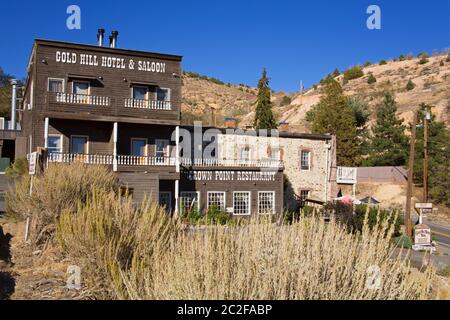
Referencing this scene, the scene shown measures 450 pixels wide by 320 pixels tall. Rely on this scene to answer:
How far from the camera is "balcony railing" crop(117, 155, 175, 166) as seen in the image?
24.3 m

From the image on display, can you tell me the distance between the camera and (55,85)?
78.1 ft

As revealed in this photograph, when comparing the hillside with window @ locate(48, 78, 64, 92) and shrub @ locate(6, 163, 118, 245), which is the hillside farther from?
shrub @ locate(6, 163, 118, 245)

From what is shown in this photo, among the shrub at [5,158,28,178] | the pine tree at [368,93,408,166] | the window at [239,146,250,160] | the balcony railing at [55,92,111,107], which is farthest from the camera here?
the pine tree at [368,93,408,166]

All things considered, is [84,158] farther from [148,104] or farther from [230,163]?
[230,163]

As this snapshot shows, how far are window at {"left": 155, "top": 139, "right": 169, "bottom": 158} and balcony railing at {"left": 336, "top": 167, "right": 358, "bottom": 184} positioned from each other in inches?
498

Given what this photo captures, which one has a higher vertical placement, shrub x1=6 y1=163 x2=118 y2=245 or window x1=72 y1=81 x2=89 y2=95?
window x1=72 y1=81 x2=89 y2=95

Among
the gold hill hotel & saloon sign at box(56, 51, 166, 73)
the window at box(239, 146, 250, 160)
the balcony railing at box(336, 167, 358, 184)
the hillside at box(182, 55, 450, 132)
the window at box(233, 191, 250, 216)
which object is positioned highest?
the hillside at box(182, 55, 450, 132)

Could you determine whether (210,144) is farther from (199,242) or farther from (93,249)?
(199,242)

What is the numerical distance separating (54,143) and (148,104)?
5237 millimetres

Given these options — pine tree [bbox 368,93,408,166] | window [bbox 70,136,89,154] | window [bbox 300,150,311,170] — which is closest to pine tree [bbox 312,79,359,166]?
pine tree [bbox 368,93,408,166]

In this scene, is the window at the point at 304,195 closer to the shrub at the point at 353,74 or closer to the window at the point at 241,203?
the window at the point at 241,203

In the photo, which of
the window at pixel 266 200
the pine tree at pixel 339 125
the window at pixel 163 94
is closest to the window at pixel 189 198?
the window at pixel 266 200

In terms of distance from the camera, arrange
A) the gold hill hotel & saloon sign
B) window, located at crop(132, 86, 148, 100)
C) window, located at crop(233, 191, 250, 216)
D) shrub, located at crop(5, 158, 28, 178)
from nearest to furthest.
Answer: shrub, located at crop(5, 158, 28, 178), the gold hill hotel & saloon sign, window, located at crop(132, 86, 148, 100), window, located at crop(233, 191, 250, 216)
